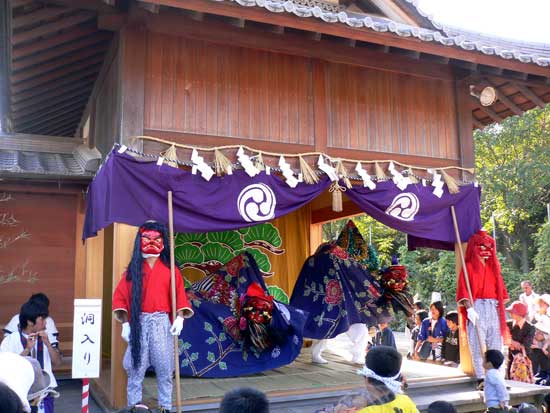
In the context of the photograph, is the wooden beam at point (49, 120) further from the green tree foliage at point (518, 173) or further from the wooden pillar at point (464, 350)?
the green tree foliage at point (518, 173)

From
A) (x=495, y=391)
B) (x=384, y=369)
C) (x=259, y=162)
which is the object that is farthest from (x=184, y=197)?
(x=495, y=391)

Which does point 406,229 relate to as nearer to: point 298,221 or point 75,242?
point 298,221

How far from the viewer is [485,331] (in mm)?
6715

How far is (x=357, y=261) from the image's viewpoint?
319 inches

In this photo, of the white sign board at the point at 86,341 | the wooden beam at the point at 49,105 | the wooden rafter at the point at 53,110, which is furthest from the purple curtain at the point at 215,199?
the wooden rafter at the point at 53,110

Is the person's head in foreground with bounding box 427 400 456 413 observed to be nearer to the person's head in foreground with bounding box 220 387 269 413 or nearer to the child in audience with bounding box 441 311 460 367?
the person's head in foreground with bounding box 220 387 269 413

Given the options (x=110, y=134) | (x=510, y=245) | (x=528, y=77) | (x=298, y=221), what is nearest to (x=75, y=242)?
(x=110, y=134)

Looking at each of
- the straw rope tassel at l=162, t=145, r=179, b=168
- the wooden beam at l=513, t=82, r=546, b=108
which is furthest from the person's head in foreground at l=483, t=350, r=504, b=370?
the straw rope tassel at l=162, t=145, r=179, b=168

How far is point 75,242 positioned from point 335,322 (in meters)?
4.08

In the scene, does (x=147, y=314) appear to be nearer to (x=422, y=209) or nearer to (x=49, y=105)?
(x=422, y=209)

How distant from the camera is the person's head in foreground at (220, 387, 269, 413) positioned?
80.0 inches

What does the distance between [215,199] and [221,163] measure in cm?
42

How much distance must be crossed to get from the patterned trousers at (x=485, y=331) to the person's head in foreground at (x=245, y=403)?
212 inches

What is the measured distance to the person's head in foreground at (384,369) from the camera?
2.97 meters
